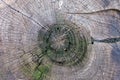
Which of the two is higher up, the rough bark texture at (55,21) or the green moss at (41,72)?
the rough bark texture at (55,21)

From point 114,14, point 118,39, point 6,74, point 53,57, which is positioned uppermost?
point 114,14

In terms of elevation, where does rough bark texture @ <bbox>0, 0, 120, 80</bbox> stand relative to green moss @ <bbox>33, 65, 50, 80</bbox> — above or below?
→ above

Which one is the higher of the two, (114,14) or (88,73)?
(114,14)

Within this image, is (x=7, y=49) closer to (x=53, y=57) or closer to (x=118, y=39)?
(x=53, y=57)

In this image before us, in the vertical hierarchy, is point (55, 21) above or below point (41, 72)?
above

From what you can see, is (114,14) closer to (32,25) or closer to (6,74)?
(32,25)

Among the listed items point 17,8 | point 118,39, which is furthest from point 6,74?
point 118,39
